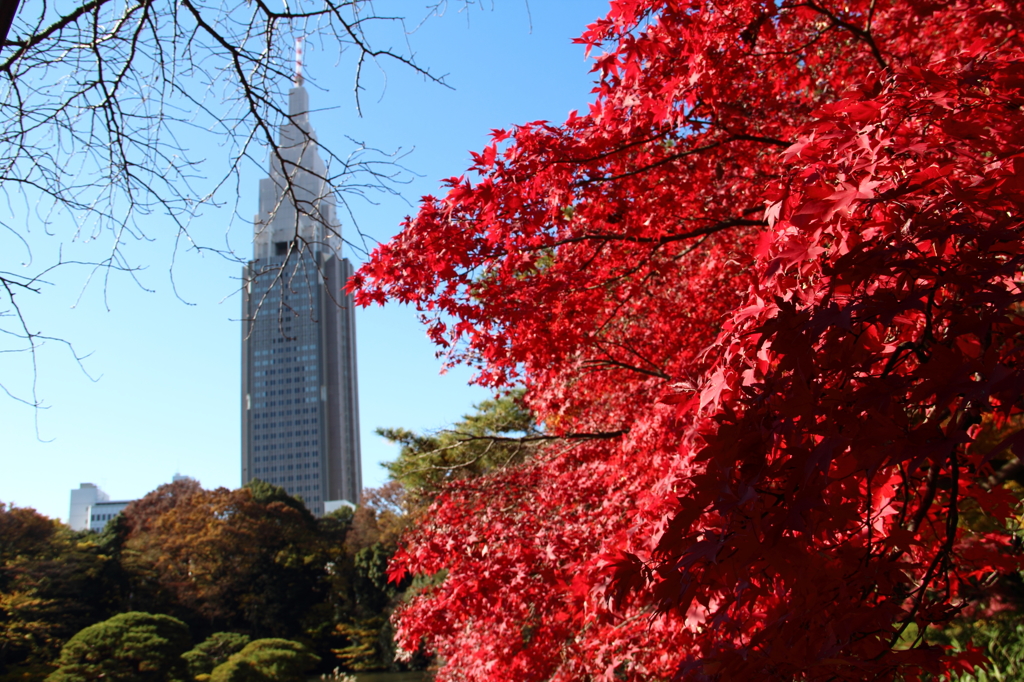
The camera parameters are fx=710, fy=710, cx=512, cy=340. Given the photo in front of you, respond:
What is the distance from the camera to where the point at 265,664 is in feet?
59.3

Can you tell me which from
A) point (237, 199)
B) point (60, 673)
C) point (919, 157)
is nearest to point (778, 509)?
point (919, 157)

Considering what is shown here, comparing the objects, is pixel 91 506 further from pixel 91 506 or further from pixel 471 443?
pixel 471 443

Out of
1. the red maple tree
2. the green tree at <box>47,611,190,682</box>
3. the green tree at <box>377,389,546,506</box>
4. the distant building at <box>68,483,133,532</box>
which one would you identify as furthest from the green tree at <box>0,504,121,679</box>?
the distant building at <box>68,483,133,532</box>

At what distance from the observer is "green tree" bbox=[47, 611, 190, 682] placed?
47.3 ft

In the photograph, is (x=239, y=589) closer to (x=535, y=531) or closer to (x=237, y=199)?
(x=535, y=531)

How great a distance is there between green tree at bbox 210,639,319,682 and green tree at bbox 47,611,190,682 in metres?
1.05

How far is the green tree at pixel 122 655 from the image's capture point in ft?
47.3

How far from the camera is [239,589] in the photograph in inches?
1021

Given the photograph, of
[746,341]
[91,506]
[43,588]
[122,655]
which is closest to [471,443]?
[122,655]

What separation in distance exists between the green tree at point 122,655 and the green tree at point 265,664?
41.3 inches

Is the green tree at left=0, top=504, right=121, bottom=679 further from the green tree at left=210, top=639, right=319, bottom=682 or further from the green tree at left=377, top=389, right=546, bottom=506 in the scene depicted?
the green tree at left=377, top=389, right=546, bottom=506

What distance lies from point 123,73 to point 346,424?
99.2 m

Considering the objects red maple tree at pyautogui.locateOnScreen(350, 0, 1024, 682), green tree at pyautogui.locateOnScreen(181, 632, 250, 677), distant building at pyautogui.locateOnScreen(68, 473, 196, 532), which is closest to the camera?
red maple tree at pyautogui.locateOnScreen(350, 0, 1024, 682)

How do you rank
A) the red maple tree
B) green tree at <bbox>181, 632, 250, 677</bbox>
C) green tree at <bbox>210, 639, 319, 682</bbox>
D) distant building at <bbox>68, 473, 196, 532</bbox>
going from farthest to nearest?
distant building at <bbox>68, 473, 196, 532</bbox> < green tree at <bbox>181, 632, 250, 677</bbox> < green tree at <bbox>210, 639, 319, 682</bbox> < the red maple tree
